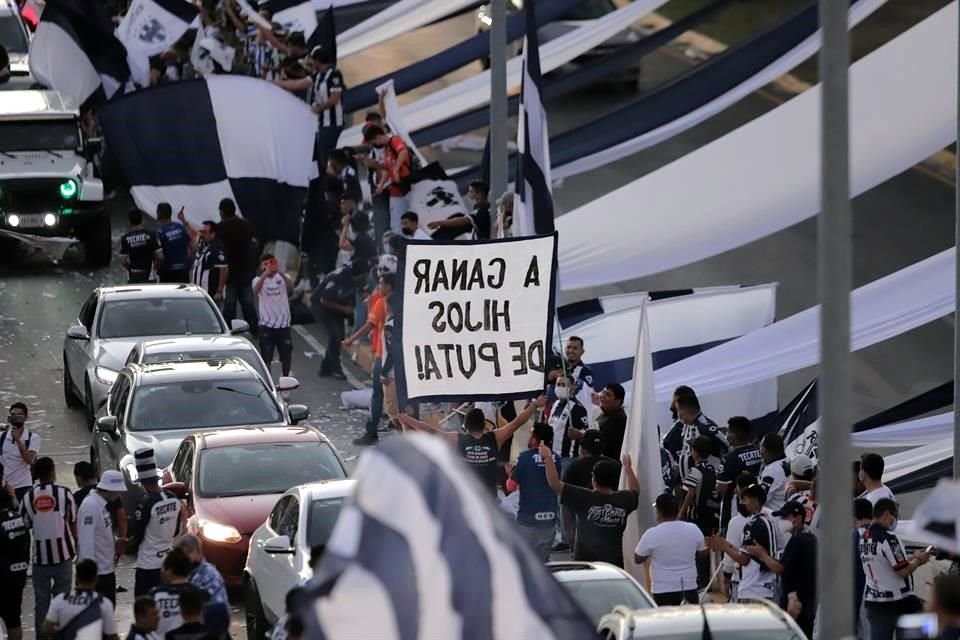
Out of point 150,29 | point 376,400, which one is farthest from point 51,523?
point 150,29

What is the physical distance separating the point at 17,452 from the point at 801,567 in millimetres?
6779

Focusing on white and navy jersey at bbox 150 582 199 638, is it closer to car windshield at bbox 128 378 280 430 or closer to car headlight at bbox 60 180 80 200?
car windshield at bbox 128 378 280 430

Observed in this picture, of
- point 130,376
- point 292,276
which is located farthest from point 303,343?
Result: point 130,376

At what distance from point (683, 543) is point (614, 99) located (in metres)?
21.4

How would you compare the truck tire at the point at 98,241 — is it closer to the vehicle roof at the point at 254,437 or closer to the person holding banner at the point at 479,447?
the vehicle roof at the point at 254,437

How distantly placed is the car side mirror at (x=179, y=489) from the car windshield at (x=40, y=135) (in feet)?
34.6

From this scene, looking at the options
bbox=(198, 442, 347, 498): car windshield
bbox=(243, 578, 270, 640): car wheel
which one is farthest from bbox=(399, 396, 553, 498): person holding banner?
bbox=(243, 578, 270, 640): car wheel

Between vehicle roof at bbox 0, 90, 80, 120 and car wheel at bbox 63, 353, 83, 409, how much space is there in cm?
503

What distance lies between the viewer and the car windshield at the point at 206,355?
62.1 feet

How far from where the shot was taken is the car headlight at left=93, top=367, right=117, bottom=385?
63.7 ft

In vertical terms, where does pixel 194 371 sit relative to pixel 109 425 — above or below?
above

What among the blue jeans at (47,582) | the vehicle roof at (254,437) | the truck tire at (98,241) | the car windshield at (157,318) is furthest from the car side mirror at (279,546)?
the truck tire at (98,241)

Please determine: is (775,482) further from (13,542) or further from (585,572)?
(13,542)

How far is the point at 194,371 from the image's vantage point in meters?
18.0
